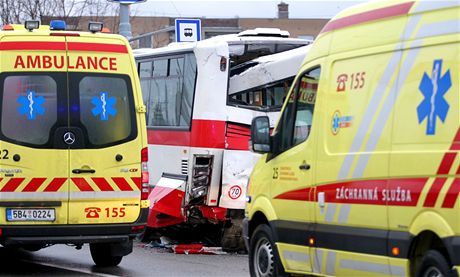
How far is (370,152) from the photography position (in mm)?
7242

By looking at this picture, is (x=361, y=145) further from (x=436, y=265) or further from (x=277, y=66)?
(x=277, y=66)

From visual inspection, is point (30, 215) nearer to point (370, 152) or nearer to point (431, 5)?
point (370, 152)

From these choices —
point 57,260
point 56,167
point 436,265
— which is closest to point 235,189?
point 57,260

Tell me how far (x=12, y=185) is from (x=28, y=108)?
86cm

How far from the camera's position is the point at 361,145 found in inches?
292

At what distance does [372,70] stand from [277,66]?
6064 mm

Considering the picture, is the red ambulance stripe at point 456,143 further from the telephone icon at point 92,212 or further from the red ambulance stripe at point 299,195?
the telephone icon at point 92,212

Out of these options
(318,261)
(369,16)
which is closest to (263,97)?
(318,261)

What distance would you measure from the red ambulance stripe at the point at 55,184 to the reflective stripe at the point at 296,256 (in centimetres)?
292

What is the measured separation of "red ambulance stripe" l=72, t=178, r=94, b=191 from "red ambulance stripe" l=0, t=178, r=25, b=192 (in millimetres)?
589

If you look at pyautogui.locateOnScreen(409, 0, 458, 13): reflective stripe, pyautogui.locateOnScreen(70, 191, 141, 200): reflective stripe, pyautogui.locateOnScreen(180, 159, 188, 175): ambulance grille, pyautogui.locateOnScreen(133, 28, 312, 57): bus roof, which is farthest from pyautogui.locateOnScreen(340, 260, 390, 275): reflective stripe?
pyautogui.locateOnScreen(133, 28, 312, 57): bus roof

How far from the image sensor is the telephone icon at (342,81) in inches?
306

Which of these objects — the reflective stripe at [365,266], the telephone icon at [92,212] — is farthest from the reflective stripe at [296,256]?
the telephone icon at [92,212]

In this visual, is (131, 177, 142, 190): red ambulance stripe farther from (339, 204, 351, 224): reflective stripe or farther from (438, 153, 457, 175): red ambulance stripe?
(438, 153, 457, 175): red ambulance stripe
